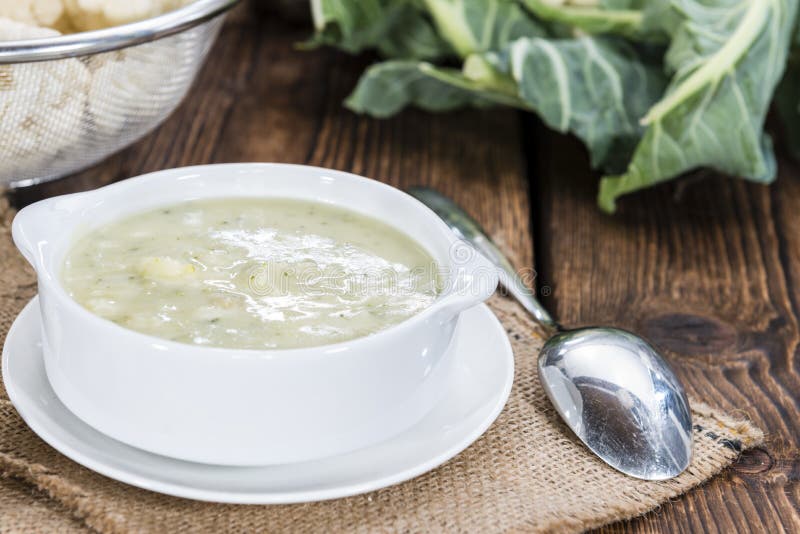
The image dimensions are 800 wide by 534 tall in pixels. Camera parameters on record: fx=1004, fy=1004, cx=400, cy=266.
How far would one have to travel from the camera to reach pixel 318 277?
1.25m

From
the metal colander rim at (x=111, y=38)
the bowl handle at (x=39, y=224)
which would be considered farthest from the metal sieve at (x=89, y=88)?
the bowl handle at (x=39, y=224)

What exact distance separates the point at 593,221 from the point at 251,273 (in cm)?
95

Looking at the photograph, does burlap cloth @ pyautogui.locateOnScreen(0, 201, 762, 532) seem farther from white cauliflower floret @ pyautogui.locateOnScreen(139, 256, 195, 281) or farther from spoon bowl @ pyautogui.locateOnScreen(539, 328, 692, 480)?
white cauliflower floret @ pyautogui.locateOnScreen(139, 256, 195, 281)

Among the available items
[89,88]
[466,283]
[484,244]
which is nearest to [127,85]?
[89,88]

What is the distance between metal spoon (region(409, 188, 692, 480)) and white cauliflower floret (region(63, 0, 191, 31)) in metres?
0.91

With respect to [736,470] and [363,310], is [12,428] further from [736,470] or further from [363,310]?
[736,470]

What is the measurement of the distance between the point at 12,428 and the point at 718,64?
4.60 feet

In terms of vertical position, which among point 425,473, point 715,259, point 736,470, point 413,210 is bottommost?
point 715,259

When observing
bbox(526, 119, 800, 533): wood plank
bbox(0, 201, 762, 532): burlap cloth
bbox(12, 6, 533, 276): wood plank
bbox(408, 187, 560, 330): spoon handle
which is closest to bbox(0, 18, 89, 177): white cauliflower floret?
bbox(12, 6, 533, 276): wood plank

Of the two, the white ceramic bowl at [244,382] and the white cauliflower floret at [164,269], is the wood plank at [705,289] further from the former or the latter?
the white cauliflower floret at [164,269]

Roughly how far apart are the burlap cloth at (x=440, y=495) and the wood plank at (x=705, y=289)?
0.05m

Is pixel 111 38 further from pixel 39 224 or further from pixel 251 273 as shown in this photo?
pixel 251 273

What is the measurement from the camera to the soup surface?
115 centimetres

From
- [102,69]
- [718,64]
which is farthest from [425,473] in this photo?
[718,64]
